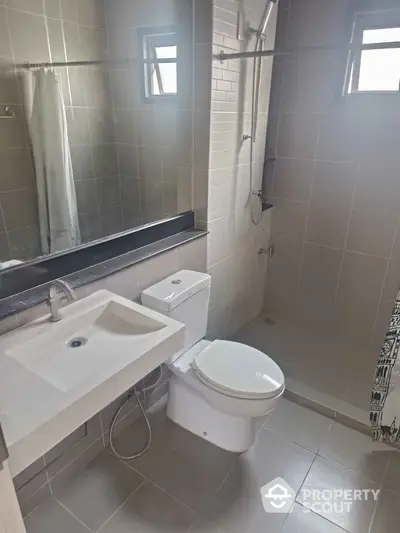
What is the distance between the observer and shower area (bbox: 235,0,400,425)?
6.79ft

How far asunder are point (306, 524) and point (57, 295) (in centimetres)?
134

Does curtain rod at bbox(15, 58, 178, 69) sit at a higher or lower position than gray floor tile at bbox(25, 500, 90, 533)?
higher

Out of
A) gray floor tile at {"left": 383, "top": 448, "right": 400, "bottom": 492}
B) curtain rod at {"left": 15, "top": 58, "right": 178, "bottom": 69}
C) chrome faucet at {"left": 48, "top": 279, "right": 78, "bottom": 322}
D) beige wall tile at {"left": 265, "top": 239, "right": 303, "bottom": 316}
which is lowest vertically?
gray floor tile at {"left": 383, "top": 448, "right": 400, "bottom": 492}

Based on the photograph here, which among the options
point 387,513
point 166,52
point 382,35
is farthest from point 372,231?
point 166,52

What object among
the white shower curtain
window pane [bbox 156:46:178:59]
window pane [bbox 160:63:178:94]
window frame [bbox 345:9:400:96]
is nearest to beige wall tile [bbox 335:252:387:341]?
window frame [bbox 345:9:400:96]

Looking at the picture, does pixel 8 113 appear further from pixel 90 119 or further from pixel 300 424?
pixel 300 424

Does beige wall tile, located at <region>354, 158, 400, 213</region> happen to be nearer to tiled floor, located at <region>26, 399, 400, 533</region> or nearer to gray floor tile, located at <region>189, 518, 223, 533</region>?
tiled floor, located at <region>26, 399, 400, 533</region>

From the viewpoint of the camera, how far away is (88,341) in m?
1.31

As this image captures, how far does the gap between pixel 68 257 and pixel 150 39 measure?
1.48m

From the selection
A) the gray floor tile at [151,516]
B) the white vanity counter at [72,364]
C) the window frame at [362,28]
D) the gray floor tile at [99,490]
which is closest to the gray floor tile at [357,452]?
the gray floor tile at [151,516]

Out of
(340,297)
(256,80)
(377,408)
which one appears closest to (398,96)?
(256,80)

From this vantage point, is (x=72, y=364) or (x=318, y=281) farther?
(x=318, y=281)

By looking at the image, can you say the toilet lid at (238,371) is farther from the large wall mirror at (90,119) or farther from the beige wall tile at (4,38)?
the beige wall tile at (4,38)

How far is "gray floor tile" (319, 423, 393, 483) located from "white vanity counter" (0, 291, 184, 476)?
1.08 m
